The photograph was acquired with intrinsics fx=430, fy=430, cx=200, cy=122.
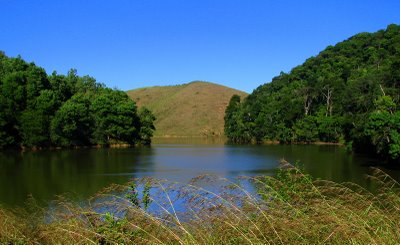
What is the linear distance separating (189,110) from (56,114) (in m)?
105

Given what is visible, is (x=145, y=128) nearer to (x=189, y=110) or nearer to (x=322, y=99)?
(x=322, y=99)

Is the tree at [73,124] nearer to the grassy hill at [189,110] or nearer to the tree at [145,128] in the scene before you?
→ the tree at [145,128]

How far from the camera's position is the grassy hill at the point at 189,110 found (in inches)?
6299

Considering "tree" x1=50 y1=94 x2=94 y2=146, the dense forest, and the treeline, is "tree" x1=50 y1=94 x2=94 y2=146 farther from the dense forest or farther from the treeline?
the dense forest

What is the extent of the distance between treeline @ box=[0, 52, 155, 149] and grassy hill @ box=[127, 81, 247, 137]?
218ft

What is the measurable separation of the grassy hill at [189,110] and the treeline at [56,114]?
66.4 metres

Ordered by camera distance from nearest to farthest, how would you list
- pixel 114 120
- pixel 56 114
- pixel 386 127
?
1. pixel 386 127
2. pixel 56 114
3. pixel 114 120

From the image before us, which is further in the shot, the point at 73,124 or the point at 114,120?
the point at 114,120

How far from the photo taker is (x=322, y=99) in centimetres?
10244

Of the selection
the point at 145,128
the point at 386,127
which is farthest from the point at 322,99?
the point at 386,127

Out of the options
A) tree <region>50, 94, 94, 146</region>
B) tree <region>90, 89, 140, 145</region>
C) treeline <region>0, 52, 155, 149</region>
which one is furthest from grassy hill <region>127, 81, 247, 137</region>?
tree <region>50, 94, 94, 146</region>

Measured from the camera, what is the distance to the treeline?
6850cm

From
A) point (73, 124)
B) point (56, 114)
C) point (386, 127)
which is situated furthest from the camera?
point (73, 124)

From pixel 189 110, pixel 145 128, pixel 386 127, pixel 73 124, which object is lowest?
pixel 386 127
